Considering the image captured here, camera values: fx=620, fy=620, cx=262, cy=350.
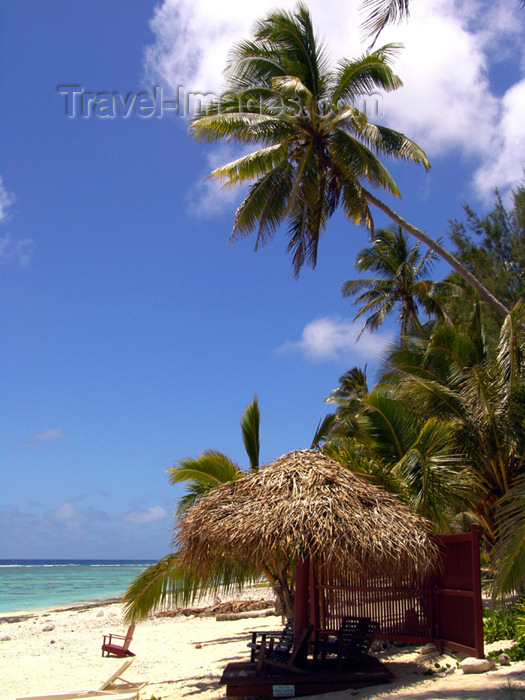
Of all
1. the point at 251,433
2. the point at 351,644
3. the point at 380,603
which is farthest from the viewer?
the point at 251,433

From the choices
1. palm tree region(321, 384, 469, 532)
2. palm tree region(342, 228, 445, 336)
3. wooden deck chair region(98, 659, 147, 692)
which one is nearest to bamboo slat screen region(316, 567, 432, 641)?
palm tree region(321, 384, 469, 532)

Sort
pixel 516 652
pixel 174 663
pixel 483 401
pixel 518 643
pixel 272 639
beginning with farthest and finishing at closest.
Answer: pixel 174 663
pixel 483 401
pixel 272 639
pixel 518 643
pixel 516 652

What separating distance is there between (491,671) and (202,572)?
13.7 ft

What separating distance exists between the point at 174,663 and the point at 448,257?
399 inches

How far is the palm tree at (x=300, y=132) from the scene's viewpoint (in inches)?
533

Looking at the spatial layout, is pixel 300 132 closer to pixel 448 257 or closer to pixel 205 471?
pixel 448 257

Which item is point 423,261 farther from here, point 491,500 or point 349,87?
point 491,500

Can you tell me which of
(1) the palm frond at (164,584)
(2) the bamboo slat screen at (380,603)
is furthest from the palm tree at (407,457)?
(1) the palm frond at (164,584)

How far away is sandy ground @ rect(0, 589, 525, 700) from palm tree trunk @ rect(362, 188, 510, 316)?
7015mm

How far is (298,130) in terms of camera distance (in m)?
14.1

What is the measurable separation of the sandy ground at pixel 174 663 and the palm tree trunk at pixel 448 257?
7015mm

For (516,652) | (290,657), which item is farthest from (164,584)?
(516,652)

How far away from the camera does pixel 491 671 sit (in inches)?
288

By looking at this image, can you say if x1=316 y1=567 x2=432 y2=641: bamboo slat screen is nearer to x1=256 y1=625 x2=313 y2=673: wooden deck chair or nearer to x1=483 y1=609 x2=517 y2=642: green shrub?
x1=483 y1=609 x2=517 y2=642: green shrub
